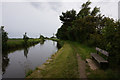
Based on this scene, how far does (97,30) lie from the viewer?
1135cm

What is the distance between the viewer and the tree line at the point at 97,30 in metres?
3.29

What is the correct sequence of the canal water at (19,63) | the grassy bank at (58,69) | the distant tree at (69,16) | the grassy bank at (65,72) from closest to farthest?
the grassy bank at (65,72), the grassy bank at (58,69), the canal water at (19,63), the distant tree at (69,16)

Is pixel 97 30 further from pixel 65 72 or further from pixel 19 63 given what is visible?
pixel 19 63

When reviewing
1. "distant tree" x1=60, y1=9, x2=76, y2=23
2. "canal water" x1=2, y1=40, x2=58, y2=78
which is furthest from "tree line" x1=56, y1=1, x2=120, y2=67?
"canal water" x1=2, y1=40, x2=58, y2=78

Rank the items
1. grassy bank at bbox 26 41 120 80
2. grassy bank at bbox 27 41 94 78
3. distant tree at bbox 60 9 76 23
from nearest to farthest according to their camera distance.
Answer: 1. grassy bank at bbox 26 41 120 80
2. grassy bank at bbox 27 41 94 78
3. distant tree at bbox 60 9 76 23

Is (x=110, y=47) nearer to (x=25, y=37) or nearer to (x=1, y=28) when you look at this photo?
(x=1, y=28)

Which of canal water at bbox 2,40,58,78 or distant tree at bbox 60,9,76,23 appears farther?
distant tree at bbox 60,9,76,23

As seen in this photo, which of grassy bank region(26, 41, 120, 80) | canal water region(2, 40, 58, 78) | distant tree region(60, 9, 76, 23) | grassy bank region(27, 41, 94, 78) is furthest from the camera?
distant tree region(60, 9, 76, 23)

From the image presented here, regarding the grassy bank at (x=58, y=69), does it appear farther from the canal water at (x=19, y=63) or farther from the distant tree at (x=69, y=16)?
the distant tree at (x=69, y=16)

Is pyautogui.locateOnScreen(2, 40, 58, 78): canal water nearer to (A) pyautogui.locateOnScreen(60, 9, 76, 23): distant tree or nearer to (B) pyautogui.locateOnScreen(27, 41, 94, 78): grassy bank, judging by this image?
(B) pyautogui.locateOnScreen(27, 41, 94, 78): grassy bank

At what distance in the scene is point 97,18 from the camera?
12.4 metres

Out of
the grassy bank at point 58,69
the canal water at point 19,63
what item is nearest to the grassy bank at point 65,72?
the grassy bank at point 58,69

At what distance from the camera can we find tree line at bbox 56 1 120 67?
3285mm

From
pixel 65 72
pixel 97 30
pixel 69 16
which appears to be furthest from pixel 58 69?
pixel 69 16
